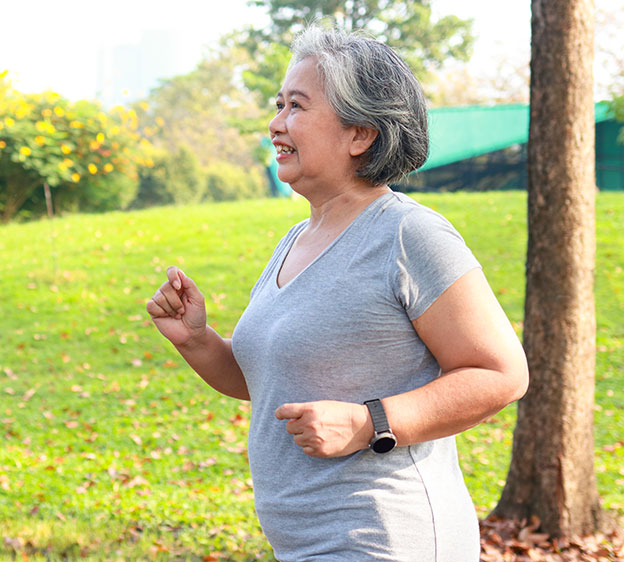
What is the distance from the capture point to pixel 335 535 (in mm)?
1526

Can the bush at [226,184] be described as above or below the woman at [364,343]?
below

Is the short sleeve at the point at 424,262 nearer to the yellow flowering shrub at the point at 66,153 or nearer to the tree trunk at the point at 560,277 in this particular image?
the tree trunk at the point at 560,277

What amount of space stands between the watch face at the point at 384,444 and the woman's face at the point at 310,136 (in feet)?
2.08

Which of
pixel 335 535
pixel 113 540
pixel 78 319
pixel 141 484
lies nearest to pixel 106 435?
pixel 141 484

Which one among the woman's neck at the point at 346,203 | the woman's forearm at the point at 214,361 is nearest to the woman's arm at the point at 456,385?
the woman's neck at the point at 346,203

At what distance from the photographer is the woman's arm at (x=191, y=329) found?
→ 6.27 feet

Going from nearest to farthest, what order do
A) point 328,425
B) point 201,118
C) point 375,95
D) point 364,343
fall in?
point 328,425, point 364,343, point 375,95, point 201,118

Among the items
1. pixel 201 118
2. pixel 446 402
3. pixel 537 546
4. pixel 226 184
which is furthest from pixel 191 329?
pixel 201 118

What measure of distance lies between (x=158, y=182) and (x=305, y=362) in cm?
1969

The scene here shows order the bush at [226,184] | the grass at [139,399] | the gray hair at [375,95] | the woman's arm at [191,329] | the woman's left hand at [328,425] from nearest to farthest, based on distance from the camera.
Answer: the woman's left hand at [328,425]
the gray hair at [375,95]
the woman's arm at [191,329]
the grass at [139,399]
the bush at [226,184]

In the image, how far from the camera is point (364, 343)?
1513 millimetres

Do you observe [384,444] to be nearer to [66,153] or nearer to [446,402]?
[446,402]

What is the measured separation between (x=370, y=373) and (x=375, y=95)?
2.07 ft

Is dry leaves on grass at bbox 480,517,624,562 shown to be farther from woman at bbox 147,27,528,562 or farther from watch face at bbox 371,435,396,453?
watch face at bbox 371,435,396,453
